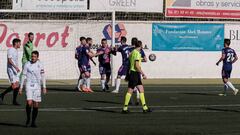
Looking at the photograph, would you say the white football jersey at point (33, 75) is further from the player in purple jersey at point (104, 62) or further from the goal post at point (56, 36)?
the goal post at point (56, 36)

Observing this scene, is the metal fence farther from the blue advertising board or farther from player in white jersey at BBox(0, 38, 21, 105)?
player in white jersey at BBox(0, 38, 21, 105)

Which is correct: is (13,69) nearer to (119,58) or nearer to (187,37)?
(119,58)

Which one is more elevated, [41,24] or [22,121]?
[41,24]

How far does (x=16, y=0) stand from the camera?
31.1 m

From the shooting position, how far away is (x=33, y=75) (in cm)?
1398

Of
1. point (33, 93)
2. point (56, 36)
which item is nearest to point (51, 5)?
point (56, 36)

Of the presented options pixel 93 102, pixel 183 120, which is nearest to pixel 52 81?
pixel 93 102

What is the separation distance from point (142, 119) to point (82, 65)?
815 centimetres

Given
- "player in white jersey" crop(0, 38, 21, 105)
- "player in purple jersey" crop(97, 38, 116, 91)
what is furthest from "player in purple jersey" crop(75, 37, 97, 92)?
"player in white jersey" crop(0, 38, 21, 105)

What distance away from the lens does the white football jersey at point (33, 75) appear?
45.8ft

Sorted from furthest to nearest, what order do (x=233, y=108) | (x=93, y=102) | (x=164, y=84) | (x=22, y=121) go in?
(x=164, y=84) < (x=93, y=102) < (x=233, y=108) < (x=22, y=121)

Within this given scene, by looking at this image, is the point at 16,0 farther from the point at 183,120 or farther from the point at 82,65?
the point at 183,120

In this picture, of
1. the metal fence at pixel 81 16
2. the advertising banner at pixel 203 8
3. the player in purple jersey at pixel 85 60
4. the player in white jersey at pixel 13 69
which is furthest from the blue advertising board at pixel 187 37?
the player in white jersey at pixel 13 69

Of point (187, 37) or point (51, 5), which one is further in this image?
point (187, 37)
